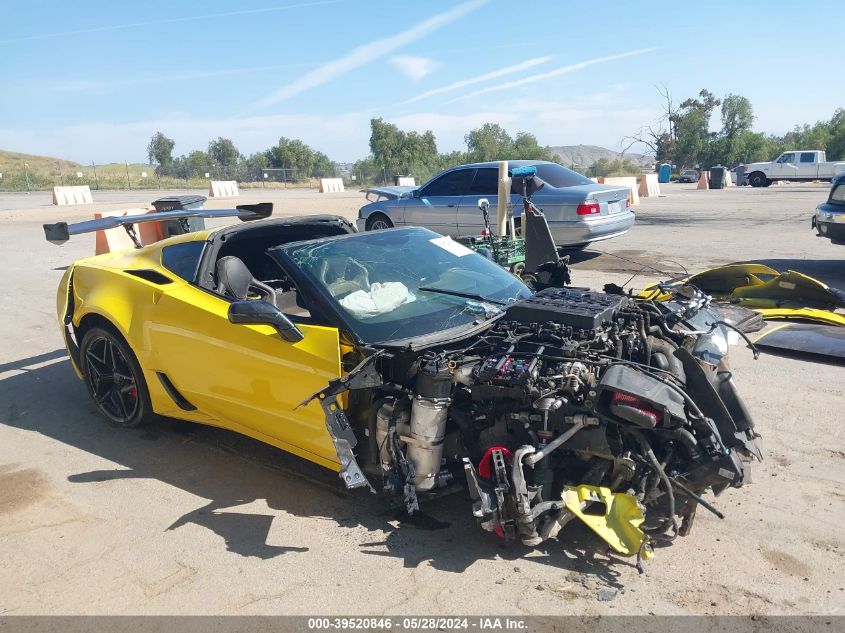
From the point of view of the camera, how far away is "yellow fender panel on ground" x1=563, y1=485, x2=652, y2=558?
291cm

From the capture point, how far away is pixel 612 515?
9.73 ft

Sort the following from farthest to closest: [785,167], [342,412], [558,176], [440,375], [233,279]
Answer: [785,167] < [558,176] < [233,279] < [342,412] < [440,375]

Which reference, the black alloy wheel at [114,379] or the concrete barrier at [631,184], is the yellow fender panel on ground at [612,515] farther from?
the concrete barrier at [631,184]

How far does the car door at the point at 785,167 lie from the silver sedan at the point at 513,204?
30159mm

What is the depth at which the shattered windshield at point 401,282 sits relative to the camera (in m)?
3.78

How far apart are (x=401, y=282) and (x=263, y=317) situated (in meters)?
1.02

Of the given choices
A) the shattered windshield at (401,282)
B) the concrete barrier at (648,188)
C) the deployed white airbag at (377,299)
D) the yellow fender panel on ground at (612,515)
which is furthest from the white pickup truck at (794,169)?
the yellow fender panel on ground at (612,515)

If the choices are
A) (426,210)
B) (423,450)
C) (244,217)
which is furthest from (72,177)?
(423,450)

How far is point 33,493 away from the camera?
160 inches

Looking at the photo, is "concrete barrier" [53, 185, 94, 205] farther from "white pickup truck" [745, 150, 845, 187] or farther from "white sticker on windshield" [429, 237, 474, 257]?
"white pickup truck" [745, 150, 845, 187]

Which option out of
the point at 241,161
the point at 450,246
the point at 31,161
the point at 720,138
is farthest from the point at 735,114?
the point at 31,161

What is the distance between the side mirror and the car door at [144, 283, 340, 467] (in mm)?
105

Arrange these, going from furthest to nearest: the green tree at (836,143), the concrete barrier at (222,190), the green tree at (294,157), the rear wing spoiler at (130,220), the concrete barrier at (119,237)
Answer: the green tree at (294,157)
the green tree at (836,143)
the concrete barrier at (222,190)
the concrete barrier at (119,237)
the rear wing spoiler at (130,220)

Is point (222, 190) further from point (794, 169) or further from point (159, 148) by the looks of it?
point (159, 148)
